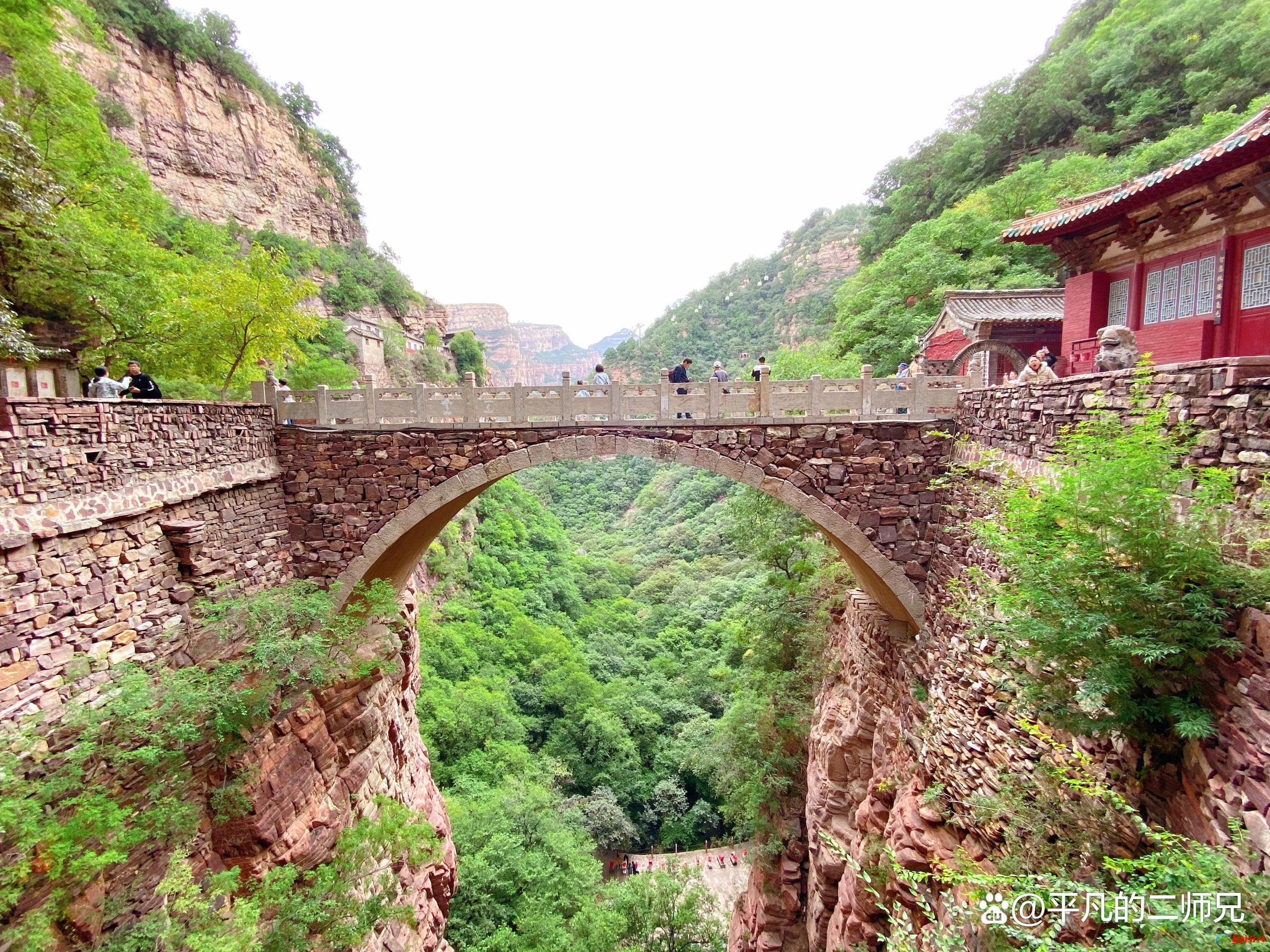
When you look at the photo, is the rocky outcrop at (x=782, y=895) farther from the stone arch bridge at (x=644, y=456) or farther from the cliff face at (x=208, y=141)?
the cliff face at (x=208, y=141)

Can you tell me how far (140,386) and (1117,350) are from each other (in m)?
12.5

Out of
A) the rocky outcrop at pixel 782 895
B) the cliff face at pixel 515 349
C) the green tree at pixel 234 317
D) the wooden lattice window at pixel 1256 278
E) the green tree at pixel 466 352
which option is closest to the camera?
the wooden lattice window at pixel 1256 278

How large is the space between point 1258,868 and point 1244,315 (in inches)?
282

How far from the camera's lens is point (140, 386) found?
27.1 ft

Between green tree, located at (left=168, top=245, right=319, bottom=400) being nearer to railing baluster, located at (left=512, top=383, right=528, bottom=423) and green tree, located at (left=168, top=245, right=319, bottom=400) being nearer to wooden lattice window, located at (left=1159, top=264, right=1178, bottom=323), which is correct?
railing baluster, located at (left=512, top=383, right=528, bottom=423)

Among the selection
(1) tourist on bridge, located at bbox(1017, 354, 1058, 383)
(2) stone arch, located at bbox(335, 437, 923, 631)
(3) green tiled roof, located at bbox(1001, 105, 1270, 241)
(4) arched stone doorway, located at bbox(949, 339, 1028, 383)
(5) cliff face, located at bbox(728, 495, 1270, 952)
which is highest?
(3) green tiled roof, located at bbox(1001, 105, 1270, 241)

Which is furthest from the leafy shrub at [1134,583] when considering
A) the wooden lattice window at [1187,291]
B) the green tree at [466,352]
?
the green tree at [466,352]

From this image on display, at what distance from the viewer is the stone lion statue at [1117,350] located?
19.6 feet

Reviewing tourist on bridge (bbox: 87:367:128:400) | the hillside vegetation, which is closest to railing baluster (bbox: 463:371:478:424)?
tourist on bridge (bbox: 87:367:128:400)

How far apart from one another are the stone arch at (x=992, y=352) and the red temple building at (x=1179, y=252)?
12.3ft

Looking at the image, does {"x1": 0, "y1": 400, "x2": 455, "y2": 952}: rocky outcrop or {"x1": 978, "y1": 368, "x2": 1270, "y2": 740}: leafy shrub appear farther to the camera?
{"x1": 0, "y1": 400, "x2": 455, "y2": 952}: rocky outcrop

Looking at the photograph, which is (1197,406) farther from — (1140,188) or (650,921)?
(650,921)

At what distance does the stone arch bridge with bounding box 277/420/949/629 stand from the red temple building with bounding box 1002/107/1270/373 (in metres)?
3.32

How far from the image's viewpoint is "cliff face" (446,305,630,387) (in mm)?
92562
